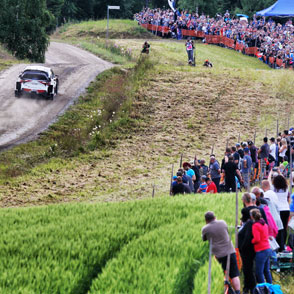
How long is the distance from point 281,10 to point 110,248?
53908mm

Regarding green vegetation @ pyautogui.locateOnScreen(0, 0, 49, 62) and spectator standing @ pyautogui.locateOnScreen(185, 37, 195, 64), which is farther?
spectator standing @ pyautogui.locateOnScreen(185, 37, 195, 64)

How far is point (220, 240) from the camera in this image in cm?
998

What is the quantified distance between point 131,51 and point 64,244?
36235 mm

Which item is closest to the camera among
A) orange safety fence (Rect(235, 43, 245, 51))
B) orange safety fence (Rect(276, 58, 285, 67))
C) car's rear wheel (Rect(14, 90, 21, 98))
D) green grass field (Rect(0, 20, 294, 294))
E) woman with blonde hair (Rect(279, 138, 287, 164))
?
green grass field (Rect(0, 20, 294, 294))

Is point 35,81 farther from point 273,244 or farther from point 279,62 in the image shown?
point 273,244

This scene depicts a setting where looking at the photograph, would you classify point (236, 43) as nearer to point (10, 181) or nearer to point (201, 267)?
point (10, 181)

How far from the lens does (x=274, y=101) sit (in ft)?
115

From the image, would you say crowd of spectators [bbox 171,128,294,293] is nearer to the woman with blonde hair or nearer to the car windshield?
the woman with blonde hair

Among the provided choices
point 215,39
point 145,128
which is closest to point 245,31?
point 215,39

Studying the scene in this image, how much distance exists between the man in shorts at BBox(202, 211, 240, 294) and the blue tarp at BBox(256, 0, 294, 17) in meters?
53.7

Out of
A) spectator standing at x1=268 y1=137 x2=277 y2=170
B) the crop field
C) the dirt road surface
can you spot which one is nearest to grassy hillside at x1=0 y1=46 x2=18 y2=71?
the dirt road surface

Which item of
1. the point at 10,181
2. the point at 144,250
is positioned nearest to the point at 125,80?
the point at 10,181

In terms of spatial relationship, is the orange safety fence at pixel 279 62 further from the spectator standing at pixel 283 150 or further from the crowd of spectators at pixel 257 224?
the crowd of spectators at pixel 257 224

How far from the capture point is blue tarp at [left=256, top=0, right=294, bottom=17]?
60.3m
